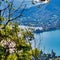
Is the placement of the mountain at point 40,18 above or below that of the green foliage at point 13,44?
below

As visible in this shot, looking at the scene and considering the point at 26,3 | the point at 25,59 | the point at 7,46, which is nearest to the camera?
the point at 25,59

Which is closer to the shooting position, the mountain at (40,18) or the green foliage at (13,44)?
the green foliage at (13,44)

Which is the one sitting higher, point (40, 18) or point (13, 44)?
point (13, 44)

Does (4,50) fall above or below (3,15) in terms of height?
below

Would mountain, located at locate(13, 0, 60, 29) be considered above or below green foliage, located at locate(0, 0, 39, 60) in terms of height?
below

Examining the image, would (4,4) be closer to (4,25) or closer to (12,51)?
→ (4,25)

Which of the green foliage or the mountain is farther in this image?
the mountain

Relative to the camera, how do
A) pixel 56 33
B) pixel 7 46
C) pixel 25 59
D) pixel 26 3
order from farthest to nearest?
pixel 56 33
pixel 26 3
pixel 7 46
pixel 25 59

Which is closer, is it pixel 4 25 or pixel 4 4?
pixel 4 25

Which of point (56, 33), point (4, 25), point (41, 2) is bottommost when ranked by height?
point (56, 33)

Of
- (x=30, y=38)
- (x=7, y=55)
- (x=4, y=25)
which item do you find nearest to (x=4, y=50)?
(x=7, y=55)

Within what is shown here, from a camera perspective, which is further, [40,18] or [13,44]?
[40,18]
